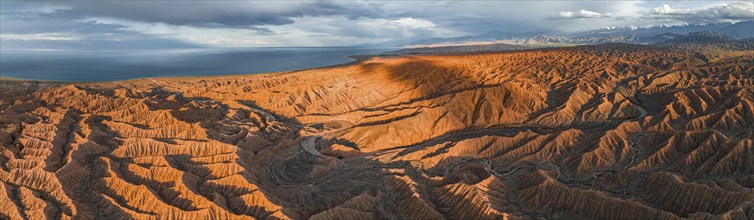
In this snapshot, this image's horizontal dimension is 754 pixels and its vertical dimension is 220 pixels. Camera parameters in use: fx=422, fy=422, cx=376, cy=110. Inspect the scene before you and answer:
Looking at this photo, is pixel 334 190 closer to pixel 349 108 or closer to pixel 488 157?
pixel 488 157

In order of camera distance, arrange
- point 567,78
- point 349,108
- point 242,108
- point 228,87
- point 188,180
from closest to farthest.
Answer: point 188,180
point 242,108
point 349,108
point 567,78
point 228,87

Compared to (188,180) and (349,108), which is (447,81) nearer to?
(349,108)

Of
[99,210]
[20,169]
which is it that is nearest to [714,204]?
[99,210]

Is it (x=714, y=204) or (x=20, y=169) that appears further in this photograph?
(x=20, y=169)

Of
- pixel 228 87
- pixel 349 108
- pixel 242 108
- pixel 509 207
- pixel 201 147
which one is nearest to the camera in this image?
pixel 509 207

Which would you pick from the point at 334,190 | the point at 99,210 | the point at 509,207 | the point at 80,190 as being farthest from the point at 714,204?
the point at 80,190

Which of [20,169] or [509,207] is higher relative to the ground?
[20,169]
